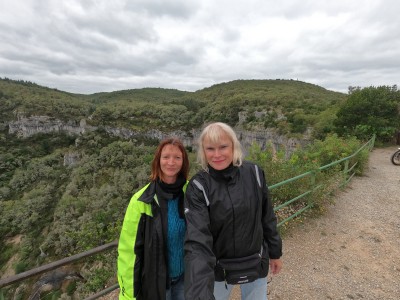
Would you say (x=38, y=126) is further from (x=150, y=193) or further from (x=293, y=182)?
(x=150, y=193)

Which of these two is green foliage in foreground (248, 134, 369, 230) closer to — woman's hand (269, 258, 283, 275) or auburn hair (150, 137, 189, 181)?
woman's hand (269, 258, 283, 275)

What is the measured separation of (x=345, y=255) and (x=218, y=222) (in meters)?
3.48

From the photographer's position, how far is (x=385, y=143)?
13.5 metres

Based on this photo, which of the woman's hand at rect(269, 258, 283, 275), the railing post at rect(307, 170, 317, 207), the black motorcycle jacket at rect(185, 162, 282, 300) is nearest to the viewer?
the black motorcycle jacket at rect(185, 162, 282, 300)

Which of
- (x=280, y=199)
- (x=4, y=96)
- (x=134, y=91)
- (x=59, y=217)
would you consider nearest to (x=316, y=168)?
(x=280, y=199)

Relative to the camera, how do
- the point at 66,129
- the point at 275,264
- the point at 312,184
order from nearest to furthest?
the point at 275,264 < the point at 312,184 < the point at 66,129

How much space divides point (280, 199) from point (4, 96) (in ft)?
364

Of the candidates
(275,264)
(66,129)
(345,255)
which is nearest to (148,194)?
(275,264)

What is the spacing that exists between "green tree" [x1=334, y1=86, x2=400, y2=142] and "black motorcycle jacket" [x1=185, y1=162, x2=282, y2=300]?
14.7 m

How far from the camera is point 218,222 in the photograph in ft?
4.60

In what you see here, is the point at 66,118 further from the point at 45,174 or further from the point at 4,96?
the point at 4,96

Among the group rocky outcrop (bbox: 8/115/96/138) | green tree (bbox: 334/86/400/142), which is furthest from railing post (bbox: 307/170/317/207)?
rocky outcrop (bbox: 8/115/96/138)

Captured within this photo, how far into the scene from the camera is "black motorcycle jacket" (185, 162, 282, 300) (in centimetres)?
126

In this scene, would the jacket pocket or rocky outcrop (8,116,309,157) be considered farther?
rocky outcrop (8,116,309,157)
